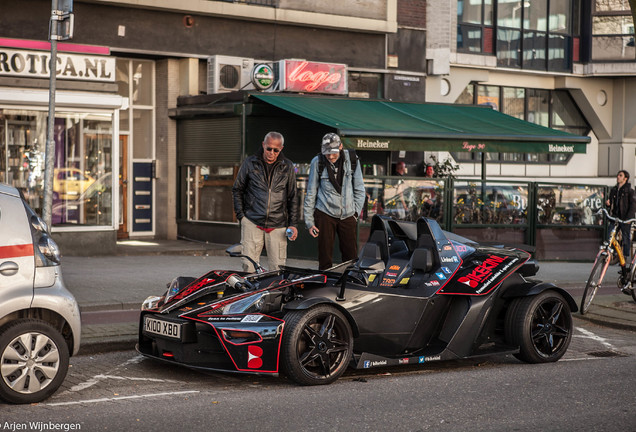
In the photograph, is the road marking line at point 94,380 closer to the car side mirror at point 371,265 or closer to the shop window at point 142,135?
the car side mirror at point 371,265

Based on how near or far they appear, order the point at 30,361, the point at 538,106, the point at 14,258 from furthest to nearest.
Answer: the point at 538,106 < the point at 14,258 < the point at 30,361

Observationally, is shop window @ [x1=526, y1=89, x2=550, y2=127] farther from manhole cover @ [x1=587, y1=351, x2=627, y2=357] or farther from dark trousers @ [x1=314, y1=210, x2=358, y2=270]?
manhole cover @ [x1=587, y1=351, x2=627, y2=357]

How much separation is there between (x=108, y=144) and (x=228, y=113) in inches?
96.0

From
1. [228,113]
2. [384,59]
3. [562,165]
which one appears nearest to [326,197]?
[228,113]

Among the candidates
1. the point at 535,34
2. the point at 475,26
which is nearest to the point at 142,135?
the point at 475,26

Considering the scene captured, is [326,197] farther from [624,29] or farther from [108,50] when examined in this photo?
[624,29]

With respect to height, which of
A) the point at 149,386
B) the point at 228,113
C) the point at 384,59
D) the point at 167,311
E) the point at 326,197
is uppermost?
the point at 384,59

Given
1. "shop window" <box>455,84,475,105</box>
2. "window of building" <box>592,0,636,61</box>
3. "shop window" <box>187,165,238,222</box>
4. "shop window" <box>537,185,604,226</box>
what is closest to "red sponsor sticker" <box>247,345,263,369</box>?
"shop window" <box>187,165,238,222</box>

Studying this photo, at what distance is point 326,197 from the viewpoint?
1068 cm

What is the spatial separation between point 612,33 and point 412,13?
27.1 feet

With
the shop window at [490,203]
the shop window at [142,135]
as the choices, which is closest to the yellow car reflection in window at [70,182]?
the shop window at [142,135]

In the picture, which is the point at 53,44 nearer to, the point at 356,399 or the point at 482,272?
the point at 482,272

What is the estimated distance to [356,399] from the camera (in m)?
6.79

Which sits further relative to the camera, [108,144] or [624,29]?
[624,29]
